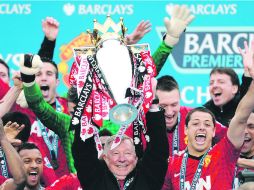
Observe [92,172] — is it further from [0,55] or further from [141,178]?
[0,55]

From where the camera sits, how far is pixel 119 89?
25.8 ft

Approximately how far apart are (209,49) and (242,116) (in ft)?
10.7

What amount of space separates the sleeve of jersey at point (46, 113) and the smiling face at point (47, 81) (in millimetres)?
585

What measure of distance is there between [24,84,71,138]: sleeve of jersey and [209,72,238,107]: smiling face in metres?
1.10

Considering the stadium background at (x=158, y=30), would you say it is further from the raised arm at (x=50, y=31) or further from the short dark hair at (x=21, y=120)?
the short dark hair at (x=21, y=120)

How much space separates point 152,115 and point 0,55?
3.77 m

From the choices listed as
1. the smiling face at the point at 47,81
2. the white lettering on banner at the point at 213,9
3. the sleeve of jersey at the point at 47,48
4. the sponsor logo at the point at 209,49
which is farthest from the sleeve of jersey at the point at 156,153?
the white lettering on banner at the point at 213,9

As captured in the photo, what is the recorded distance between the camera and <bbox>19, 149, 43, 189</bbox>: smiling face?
8.87 m

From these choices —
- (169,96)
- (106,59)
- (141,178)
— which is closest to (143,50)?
(106,59)

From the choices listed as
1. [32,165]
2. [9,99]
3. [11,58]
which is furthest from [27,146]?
[11,58]

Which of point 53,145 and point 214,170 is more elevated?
point 53,145

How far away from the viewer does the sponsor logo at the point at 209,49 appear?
11.3 m

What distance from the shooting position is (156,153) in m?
8.06

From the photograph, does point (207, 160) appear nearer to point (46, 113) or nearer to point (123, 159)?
point (123, 159)
